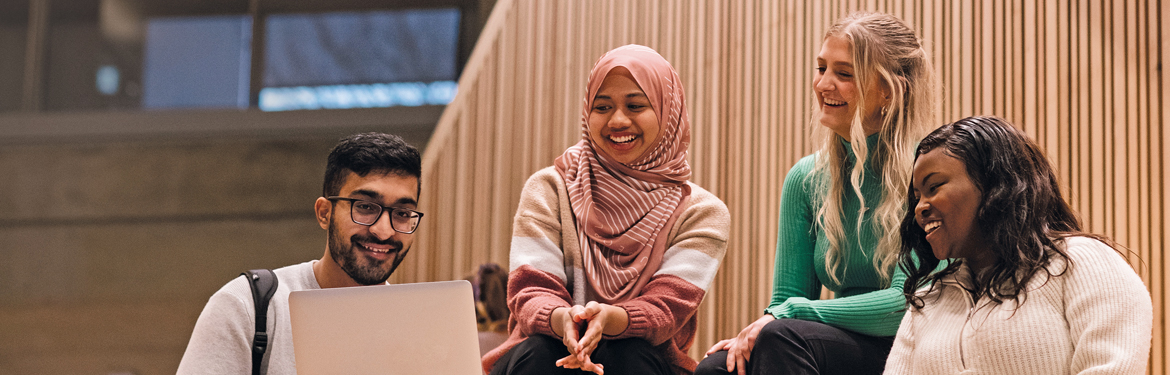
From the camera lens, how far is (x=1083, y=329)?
132cm

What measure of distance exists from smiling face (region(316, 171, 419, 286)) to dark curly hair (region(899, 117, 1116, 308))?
1.13 metres

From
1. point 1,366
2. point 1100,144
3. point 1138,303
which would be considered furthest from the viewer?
point 1,366

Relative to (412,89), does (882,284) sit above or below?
below

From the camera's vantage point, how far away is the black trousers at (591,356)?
1.72 m

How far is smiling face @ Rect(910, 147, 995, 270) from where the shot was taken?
1505 millimetres

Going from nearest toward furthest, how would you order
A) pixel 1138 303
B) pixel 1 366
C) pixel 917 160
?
pixel 1138 303
pixel 917 160
pixel 1 366

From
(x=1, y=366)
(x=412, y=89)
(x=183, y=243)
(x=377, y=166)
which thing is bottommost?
(x=1, y=366)

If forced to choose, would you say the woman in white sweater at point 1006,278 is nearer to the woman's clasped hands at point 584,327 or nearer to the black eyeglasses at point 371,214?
the woman's clasped hands at point 584,327

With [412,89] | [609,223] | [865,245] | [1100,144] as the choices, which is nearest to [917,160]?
[865,245]

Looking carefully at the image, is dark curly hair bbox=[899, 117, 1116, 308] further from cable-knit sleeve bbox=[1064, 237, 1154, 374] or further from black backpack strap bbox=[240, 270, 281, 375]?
black backpack strap bbox=[240, 270, 281, 375]

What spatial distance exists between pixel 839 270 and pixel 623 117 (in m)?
0.60

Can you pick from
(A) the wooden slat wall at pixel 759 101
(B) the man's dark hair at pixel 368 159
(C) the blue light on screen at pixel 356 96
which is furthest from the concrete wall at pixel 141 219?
(B) the man's dark hair at pixel 368 159

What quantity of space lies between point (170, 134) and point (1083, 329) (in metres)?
6.28

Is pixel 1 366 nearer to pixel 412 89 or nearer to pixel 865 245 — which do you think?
pixel 412 89
